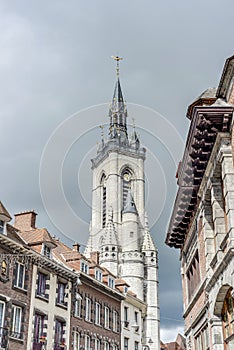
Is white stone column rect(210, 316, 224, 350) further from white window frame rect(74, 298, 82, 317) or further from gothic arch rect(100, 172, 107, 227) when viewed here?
gothic arch rect(100, 172, 107, 227)

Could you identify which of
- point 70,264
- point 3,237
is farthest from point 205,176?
point 70,264

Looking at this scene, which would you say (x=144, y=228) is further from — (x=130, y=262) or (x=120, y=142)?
(x=120, y=142)

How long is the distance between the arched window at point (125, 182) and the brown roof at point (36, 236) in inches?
2945

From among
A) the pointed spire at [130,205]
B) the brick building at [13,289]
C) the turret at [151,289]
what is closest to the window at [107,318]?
the brick building at [13,289]

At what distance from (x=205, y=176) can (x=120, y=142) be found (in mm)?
104665

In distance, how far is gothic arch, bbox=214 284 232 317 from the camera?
11.7m

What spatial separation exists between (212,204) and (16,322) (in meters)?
18.7

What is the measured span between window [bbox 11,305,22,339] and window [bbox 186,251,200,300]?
1258 cm

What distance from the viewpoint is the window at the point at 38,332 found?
94.2 ft

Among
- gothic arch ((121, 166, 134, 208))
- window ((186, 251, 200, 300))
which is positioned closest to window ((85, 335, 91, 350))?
window ((186, 251, 200, 300))

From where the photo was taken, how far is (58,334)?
103ft

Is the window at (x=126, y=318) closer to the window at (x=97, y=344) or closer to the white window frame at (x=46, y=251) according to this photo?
the window at (x=97, y=344)

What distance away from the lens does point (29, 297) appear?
28.7m

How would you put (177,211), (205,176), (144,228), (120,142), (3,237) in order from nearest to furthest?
1. (205,176)
2. (177,211)
3. (3,237)
4. (144,228)
5. (120,142)
